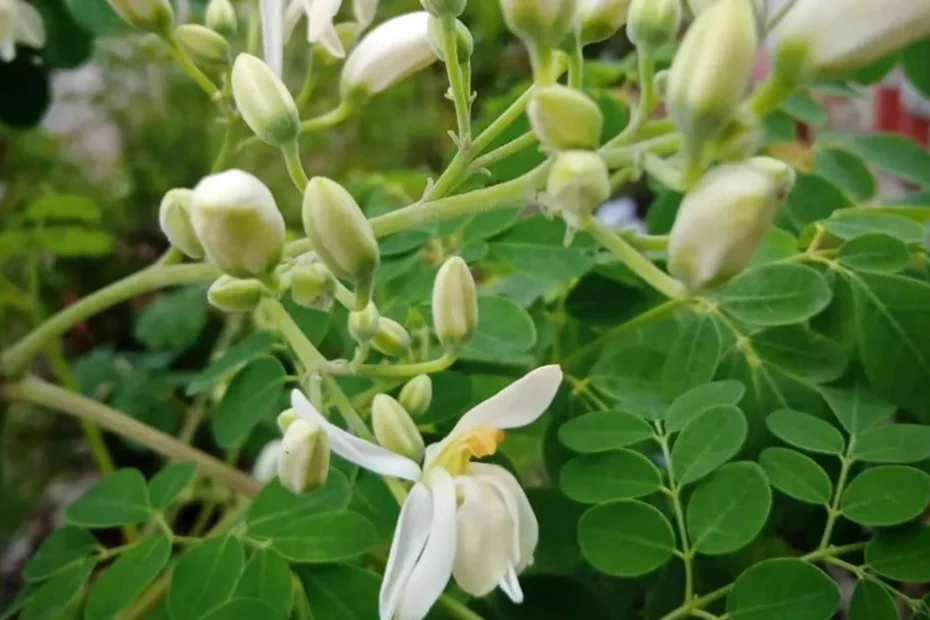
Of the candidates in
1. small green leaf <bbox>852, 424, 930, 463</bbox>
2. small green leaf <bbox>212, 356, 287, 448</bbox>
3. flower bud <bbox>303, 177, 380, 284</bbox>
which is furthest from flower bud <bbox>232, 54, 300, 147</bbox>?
small green leaf <bbox>852, 424, 930, 463</bbox>

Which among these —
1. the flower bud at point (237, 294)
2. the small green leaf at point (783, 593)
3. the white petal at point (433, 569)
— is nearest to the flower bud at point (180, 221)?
the flower bud at point (237, 294)

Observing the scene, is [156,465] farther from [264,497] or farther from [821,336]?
[821,336]

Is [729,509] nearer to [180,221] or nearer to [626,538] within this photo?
[626,538]

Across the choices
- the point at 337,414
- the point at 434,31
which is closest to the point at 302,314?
the point at 337,414

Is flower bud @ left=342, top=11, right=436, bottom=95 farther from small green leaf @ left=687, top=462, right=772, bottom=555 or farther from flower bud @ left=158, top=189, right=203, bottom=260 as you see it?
small green leaf @ left=687, top=462, right=772, bottom=555

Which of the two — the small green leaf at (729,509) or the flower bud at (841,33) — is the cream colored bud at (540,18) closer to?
the flower bud at (841,33)
